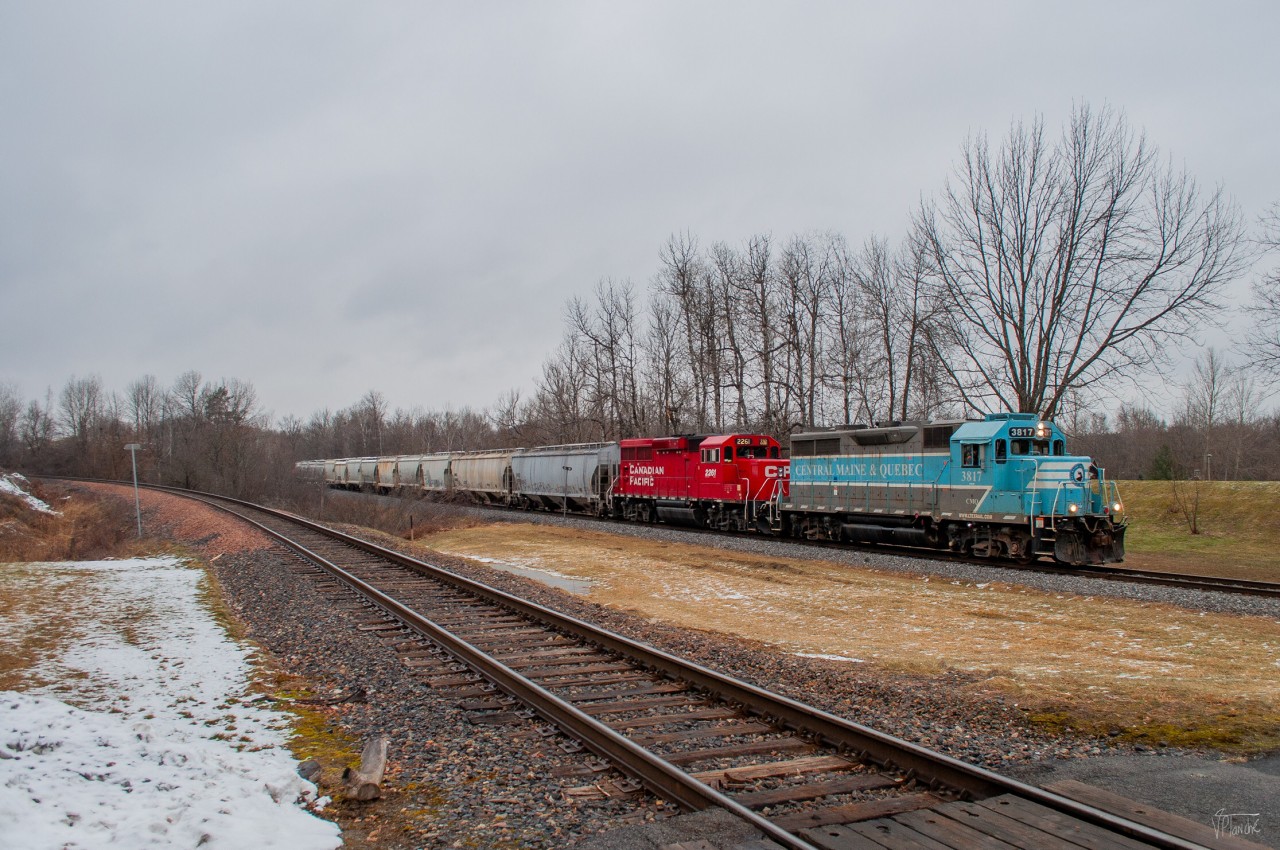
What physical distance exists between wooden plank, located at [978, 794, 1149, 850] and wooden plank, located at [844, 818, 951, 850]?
62cm

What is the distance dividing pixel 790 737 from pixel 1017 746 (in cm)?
180

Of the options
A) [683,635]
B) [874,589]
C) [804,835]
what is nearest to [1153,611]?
[874,589]

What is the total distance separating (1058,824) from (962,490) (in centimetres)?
1609

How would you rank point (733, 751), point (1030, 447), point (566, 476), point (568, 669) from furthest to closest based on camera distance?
point (566, 476) → point (1030, 447) → point (568, 669) → point (733, 751)

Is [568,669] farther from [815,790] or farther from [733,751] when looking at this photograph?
[815,790]

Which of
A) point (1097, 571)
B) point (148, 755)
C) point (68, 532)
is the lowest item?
point (1097, 571)

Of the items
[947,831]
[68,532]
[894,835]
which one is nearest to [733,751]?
[894,835]

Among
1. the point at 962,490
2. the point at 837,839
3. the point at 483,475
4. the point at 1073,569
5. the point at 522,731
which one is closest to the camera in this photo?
the point at 837,839

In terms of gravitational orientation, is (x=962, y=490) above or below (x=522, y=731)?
above

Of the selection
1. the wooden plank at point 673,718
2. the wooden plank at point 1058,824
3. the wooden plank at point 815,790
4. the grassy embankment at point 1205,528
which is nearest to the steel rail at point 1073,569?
the grassy embankment at point 1205,528

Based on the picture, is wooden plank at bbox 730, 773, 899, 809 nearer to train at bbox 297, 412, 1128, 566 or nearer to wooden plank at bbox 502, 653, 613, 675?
wooden plank at bbox 502, 653, 613, 675

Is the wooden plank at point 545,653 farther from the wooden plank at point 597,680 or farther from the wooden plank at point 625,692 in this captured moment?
the wooden plank at point 625,692

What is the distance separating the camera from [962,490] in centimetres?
1953

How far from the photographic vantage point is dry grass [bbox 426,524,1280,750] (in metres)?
7.16
